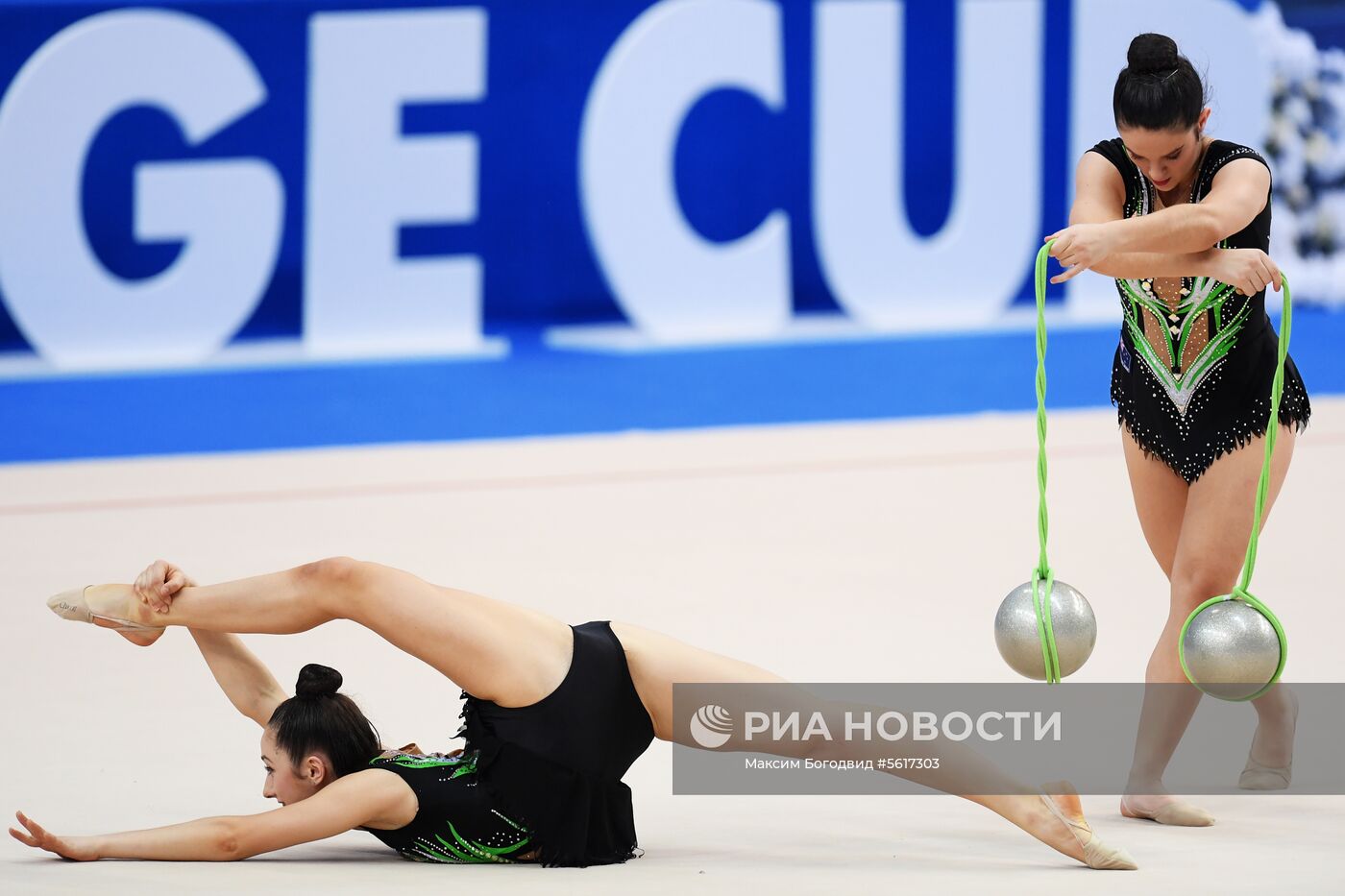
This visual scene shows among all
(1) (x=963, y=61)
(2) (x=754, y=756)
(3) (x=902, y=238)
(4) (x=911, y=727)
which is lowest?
(2) (x=754, y=756)

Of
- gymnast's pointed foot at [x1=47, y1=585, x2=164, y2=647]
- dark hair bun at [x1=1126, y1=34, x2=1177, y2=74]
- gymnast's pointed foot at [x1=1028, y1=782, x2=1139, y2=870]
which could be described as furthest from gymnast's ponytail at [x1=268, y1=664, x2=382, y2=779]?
dark hair bun at [x1=1126, y1=34, x2=1177, y2=74]

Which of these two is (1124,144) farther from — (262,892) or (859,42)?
(859,42)

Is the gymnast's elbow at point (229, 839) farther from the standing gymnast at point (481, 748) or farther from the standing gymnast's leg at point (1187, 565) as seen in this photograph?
the standing gymnast's leg at point (1187, 565)

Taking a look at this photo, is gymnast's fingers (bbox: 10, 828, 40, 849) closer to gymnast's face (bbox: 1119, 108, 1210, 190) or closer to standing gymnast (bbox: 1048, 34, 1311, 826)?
standing gymnast (bbox: 1048, 34, 1311, 826)

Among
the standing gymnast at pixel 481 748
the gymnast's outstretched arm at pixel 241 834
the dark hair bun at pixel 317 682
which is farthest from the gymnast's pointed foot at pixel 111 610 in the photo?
the gymnast's outstretched arm at pixel 241 834

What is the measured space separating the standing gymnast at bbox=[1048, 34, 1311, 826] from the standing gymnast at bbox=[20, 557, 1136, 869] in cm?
52

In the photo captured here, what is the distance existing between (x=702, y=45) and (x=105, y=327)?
2.95 meters

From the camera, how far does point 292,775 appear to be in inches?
115

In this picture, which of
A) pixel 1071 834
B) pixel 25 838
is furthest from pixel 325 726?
pixel 1071 834

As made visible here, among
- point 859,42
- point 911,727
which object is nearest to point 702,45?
point 859,42

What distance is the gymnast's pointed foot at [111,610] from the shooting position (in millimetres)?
3121

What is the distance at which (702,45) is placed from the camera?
8.66m

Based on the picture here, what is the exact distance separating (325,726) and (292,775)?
0.09 m

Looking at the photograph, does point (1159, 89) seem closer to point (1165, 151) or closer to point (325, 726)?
point (1165, 151)
